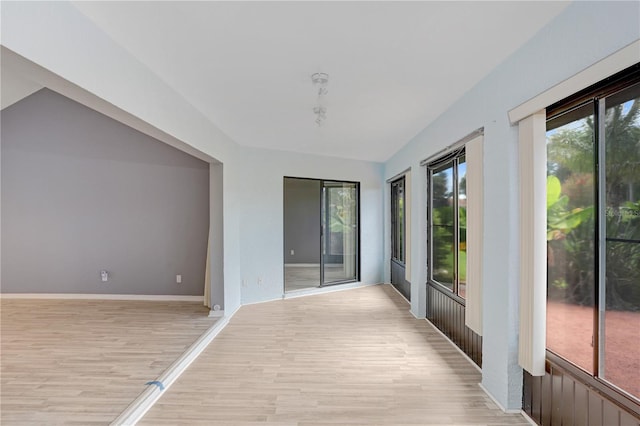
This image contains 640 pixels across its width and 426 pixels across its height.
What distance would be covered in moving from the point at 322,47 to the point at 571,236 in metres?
2.06

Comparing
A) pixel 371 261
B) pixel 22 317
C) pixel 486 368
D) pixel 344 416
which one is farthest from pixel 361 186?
pixel 22 317

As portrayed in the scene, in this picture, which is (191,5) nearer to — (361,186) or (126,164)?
(126,164)

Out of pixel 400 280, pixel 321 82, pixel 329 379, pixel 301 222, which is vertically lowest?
pixel 329 379

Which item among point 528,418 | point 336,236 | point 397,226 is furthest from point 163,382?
point 397,226

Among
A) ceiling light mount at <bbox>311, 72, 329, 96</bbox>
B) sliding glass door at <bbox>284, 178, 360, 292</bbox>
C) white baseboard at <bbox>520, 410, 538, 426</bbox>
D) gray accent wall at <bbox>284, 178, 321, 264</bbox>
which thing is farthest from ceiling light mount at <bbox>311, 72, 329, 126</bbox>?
gray accent wall at <bbox>284, 178, 321, 264</bbox>

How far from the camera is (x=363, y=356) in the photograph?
3.23 meters

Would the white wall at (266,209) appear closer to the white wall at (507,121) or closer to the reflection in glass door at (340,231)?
the reflection in glass door at (340,231)

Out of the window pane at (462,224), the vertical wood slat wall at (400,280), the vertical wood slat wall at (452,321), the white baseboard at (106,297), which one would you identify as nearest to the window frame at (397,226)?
the vertical wood slat wall at (400,280)

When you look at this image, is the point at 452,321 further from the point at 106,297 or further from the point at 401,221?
the point at 106,297

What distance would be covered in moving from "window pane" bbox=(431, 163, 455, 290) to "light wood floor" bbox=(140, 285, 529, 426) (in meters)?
0.78

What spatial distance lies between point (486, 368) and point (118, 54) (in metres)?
3.71

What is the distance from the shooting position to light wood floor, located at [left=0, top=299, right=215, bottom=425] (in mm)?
2381

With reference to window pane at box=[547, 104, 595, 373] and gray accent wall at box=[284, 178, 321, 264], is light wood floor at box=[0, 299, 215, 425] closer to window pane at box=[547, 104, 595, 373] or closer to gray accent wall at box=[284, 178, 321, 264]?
window pane at box=[547, 104, 595, 373]

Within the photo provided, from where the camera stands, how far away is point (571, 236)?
1.96 m
